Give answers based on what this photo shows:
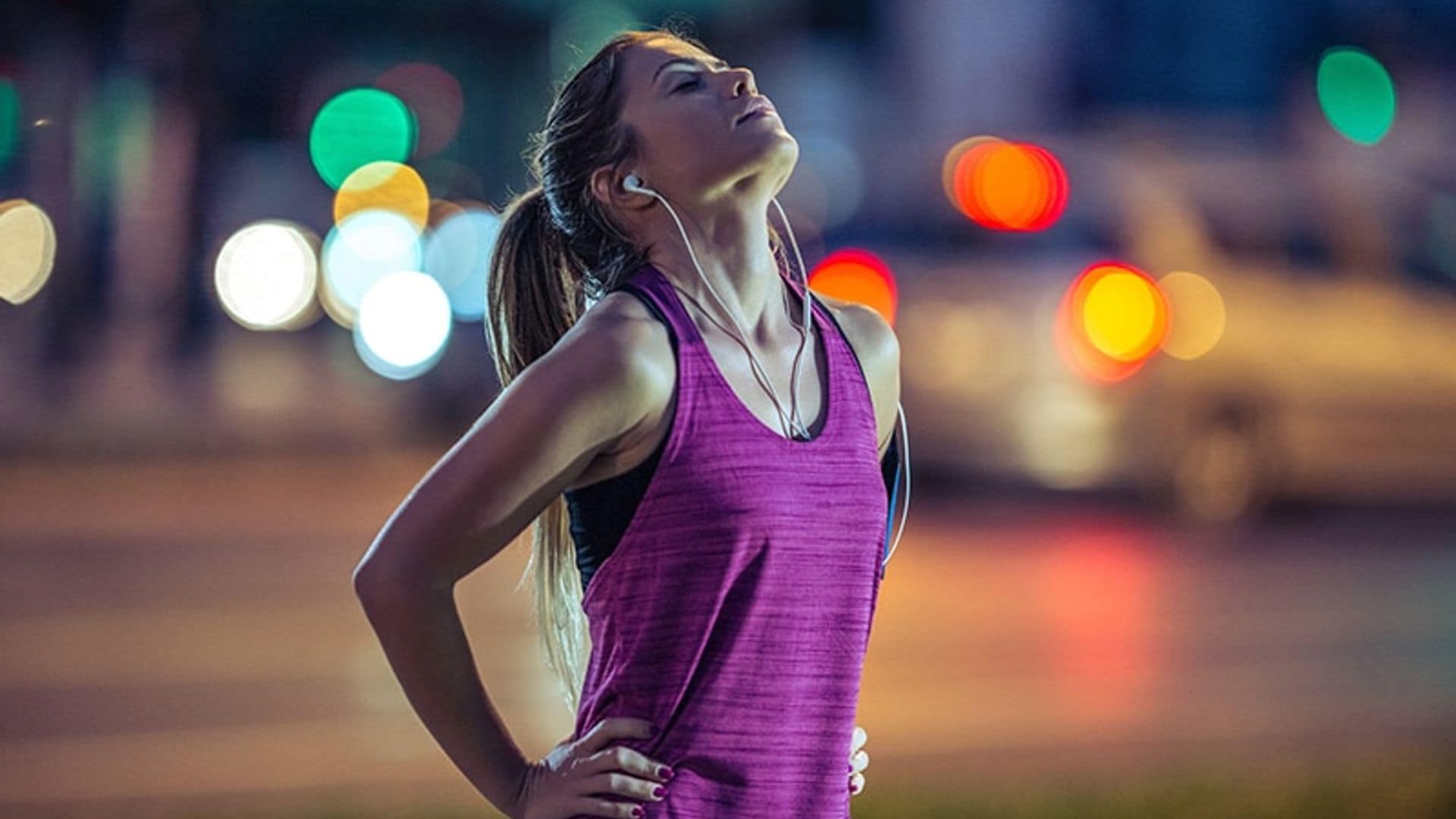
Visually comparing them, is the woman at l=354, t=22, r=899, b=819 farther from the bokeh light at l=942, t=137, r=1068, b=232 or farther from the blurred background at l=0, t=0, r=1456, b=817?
the bokeh light at l=942, t=137, r=1068, b=232

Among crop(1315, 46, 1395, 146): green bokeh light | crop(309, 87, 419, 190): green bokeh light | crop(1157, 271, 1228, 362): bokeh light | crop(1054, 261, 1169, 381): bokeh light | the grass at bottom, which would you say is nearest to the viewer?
the grass at bottom

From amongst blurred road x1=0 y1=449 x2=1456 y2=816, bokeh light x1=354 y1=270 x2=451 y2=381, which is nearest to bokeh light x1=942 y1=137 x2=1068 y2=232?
blurred road x1=0 y1=449 x2=1456 y2=816

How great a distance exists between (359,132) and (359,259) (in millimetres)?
9916

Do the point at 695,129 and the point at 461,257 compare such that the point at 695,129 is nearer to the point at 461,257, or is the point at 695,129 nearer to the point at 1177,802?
the point at 1177,802

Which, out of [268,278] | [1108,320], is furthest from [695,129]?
[268,278]

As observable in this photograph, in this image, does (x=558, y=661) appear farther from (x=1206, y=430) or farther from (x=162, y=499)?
(x=162, y=499)

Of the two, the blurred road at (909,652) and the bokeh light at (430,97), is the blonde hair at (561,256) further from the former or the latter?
the bokeh light at (430,97)

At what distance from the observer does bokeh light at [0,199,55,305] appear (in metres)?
20.7

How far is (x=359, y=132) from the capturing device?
99.4 feet

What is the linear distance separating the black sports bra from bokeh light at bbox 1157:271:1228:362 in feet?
29.4

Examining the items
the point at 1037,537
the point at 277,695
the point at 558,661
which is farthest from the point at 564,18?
the point at 558,661

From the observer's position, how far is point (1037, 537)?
11.1 metres

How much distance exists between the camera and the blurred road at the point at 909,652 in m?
6.79

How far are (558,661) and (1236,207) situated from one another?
9461mm
